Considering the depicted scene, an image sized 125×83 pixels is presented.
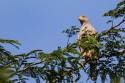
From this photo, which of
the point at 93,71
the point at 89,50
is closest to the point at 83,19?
the point at 93,71

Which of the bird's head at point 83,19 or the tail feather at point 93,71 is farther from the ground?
the bird's head at point 83,19

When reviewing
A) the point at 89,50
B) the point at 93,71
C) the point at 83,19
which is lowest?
the point at 93,71

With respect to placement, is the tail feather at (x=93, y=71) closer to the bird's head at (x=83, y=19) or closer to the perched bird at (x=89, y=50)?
the perched bird at (x=89, y=50)

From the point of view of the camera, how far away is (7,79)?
2010mm

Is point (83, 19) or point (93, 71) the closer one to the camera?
point (93, 71)

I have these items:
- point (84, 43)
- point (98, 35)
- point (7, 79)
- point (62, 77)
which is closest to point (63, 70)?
point (62, 77)

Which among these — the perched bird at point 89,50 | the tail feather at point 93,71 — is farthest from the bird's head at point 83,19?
the tail feather at point 93,71

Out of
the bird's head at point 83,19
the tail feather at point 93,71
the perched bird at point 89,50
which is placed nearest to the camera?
the perched bird at point 89,50

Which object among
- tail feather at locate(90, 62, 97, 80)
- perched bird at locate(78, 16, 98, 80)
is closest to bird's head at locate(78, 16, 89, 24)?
perched bird at locate(78, 16, 98, 80)

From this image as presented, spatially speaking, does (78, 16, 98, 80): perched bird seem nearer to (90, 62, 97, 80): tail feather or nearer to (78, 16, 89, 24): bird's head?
(90, 62, 97, 80): tail feather


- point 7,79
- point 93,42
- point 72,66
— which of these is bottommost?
point 7,79

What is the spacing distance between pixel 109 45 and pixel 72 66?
3.13 ft

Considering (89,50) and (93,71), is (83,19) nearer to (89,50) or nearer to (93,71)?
(93,71)

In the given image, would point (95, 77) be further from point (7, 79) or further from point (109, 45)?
point (7, 79)
